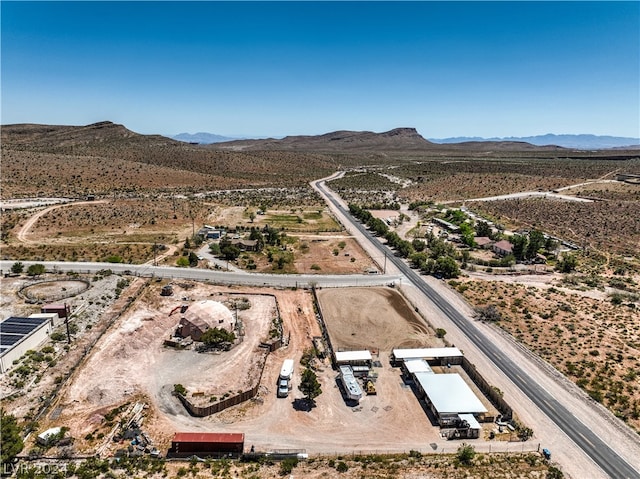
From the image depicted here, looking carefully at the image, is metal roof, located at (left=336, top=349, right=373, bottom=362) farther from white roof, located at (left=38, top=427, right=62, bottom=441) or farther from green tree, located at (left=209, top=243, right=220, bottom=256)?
green tree, located at (left=209, top=243, right=220, bottom=256)

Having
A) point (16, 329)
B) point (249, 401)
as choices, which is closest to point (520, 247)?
point (249, 401)

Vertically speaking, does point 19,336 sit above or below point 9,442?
above

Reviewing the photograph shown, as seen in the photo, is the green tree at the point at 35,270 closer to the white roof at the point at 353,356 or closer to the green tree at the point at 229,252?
the green tree at the point at 229,252

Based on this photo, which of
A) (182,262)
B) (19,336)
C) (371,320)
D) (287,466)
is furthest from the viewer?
(182,262)

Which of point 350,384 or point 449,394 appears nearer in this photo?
point 449,394

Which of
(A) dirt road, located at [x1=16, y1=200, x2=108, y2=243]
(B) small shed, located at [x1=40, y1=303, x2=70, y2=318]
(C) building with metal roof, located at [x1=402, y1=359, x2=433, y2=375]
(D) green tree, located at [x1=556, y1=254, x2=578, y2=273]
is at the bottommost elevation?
(C) building with metal roof, located at [x1=402, y1=359, x2=433, y2=375]

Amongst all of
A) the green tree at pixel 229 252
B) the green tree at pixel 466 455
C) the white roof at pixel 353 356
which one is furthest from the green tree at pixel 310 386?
the green tree at pixel 229 252

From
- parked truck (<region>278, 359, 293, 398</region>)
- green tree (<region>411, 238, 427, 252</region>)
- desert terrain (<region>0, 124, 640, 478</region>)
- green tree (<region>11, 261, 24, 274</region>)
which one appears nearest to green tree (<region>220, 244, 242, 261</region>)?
desert terrain (<region>0, 124, 640, 478</region>)

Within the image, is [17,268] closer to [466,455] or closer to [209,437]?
[209,437]
